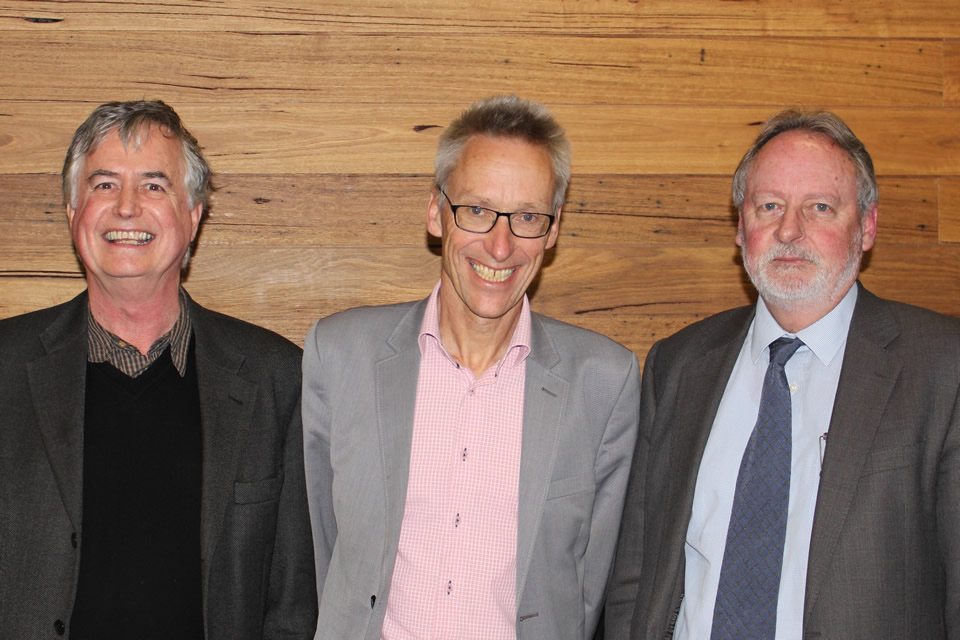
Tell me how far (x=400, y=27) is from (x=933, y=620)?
2.25 metres

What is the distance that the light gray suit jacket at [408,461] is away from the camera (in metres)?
2.04

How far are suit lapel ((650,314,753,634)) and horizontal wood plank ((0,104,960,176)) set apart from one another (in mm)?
836

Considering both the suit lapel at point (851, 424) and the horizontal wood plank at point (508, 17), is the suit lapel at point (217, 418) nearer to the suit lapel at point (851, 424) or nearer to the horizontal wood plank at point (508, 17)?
the horizontal wood plank at point (508, 17)

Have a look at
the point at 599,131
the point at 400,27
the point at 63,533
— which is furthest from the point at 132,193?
the point at 599,131

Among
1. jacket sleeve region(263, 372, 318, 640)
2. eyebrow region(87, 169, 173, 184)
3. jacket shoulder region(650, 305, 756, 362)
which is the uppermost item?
eyebrow region(87, 169, 173, 184)

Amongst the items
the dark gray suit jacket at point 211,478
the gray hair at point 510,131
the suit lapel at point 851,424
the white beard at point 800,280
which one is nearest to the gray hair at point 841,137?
the white beard at point 800,280

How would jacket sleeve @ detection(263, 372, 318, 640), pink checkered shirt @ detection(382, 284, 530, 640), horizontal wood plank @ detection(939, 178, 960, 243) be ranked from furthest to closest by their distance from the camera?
1. horizontal wood plank @ detection(939, 178, 960, 243)
2. jacket sleeve @ detection(263, 372, 318, 640)
3. pink checkered shirt @ detection(382, 284, 530, 640)

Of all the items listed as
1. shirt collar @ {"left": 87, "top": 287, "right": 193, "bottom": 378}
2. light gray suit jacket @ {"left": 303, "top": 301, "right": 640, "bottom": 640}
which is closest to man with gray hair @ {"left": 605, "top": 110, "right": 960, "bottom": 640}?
light gray suit jacket @ {"left": 303, "top": 301, "right": 640, "bottom": 640}

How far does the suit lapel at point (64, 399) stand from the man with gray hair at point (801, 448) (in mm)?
1362

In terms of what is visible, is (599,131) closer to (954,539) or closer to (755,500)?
(755,500)

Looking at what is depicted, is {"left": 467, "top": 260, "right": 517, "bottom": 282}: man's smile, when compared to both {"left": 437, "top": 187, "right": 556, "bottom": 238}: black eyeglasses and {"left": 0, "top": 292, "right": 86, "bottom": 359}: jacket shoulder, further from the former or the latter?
{"left": 0, "top": 292, "right": 86, "bottom": 359}: jacket shoulder

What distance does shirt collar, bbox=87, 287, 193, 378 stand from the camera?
2.19m

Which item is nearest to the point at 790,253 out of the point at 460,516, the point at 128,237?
the point at 460,516

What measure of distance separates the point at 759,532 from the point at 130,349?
1.58 metres
